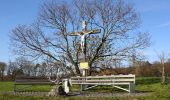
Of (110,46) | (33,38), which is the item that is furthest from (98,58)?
(33,38)

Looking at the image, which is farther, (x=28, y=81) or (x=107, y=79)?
(x=28, y=81)

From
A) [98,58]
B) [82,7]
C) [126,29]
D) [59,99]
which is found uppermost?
[82,7]

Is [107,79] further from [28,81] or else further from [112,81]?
[28,81]

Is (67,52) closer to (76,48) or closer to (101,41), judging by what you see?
(76,48)

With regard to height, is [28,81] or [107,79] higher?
[107,79]

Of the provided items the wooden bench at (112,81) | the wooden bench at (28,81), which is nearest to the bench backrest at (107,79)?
the wooden bench at (112,81)

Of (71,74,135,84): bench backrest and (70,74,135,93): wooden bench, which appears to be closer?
(70,74,135,93): wooden bench

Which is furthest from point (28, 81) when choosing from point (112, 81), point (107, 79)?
point (112, 81)

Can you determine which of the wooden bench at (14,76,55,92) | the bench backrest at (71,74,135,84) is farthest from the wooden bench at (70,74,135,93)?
the wooden bench at (14,76,55,92)

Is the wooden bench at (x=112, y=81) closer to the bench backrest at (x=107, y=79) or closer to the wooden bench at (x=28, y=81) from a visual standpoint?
the bench backrest at (x=107, y=79)

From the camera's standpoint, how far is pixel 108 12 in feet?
103

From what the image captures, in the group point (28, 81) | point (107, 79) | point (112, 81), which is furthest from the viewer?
point (28, 81)

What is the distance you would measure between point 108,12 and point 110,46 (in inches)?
114

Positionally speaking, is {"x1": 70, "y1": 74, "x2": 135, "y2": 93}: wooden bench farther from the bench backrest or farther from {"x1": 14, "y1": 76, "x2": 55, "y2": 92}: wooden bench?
{"x1": 14, "y1": 76, "x2": 55, "y2": 92}: wooden bench
